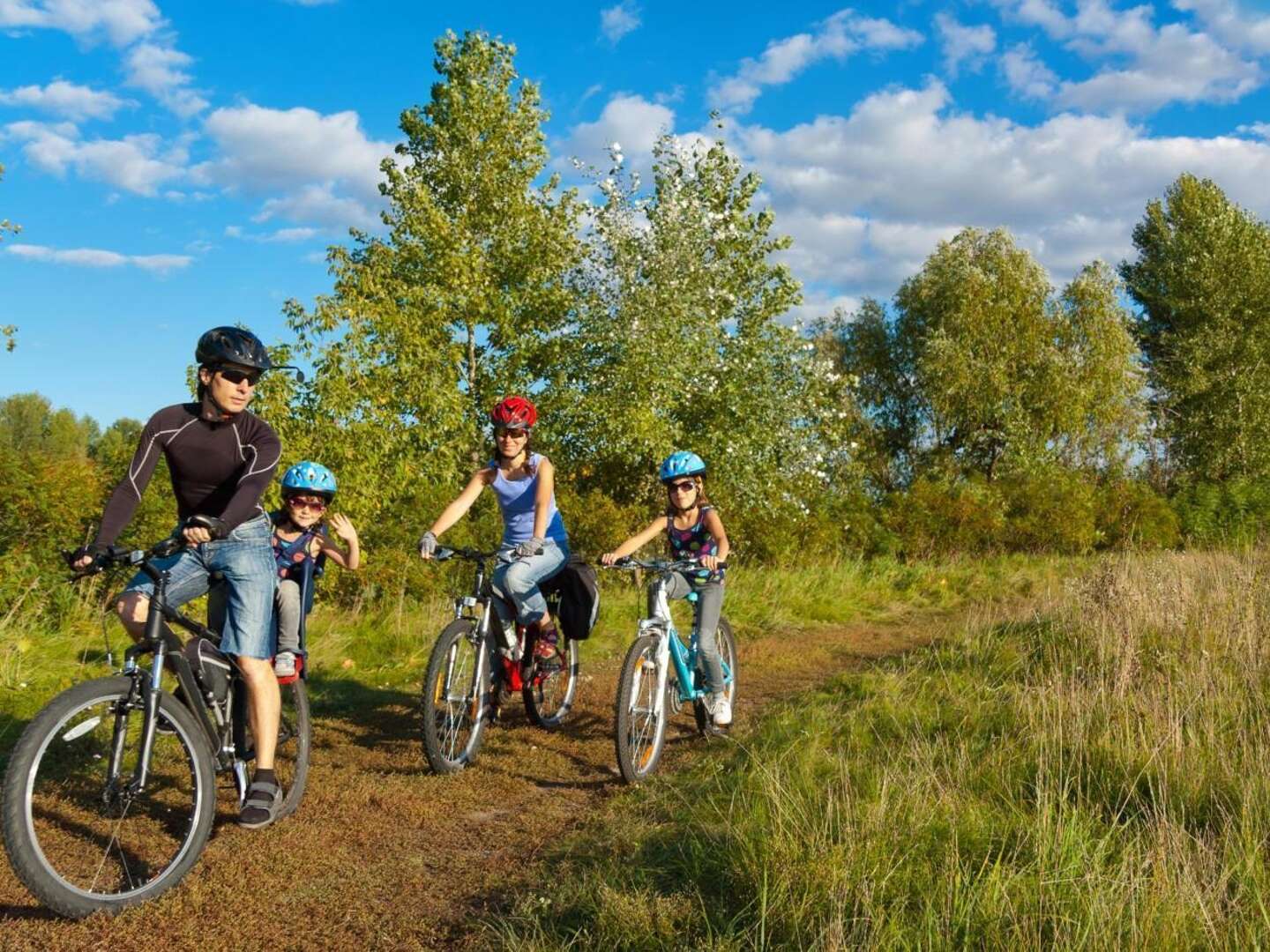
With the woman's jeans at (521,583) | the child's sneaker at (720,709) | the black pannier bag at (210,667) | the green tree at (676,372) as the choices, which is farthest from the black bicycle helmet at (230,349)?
the green tree at (676,372)

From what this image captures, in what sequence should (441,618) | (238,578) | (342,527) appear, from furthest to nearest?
(441,618) → (342,527) → (238,578)

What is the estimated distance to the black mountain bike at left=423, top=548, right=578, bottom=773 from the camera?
588 centimetres

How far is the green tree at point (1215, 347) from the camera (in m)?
31.2

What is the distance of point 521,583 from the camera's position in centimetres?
648

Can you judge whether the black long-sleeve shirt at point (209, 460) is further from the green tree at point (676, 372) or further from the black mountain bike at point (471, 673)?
the green tree at point (676, 372)

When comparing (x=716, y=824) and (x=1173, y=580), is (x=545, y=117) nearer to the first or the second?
(x=1173, y=580)

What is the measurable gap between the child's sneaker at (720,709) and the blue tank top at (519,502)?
159cm

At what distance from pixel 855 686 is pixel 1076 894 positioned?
4879 millimetres

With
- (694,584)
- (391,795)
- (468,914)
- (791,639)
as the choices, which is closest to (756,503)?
(791,639)

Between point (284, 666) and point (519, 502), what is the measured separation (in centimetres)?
198

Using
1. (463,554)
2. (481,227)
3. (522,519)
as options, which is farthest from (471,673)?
(481,227)

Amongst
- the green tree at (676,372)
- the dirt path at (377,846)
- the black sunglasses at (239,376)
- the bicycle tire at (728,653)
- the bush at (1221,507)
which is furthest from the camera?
the bush at (1221,507)

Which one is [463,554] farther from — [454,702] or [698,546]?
[698,546]

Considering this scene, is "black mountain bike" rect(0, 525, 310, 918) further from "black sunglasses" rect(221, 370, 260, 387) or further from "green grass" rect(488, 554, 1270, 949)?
"green grass" rect(488, 554, 1270, 949)
